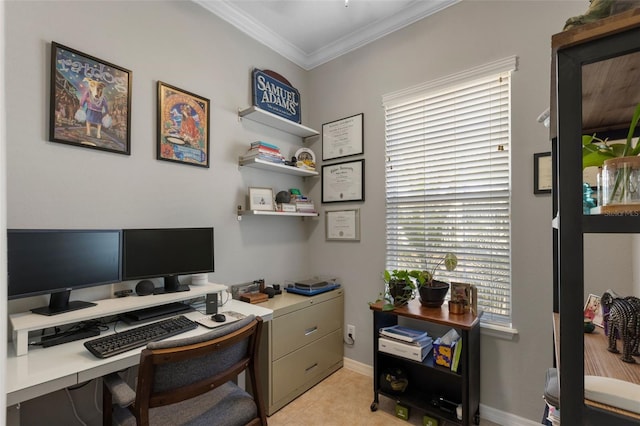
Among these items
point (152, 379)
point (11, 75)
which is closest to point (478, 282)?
point (152, 379)

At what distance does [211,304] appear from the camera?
5.97 ft

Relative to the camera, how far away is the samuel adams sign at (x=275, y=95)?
97.8 inches

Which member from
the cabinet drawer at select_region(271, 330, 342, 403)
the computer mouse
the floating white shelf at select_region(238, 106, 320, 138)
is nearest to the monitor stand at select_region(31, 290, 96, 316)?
the computer mouse

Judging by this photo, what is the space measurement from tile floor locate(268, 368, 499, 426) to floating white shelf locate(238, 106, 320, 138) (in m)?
2.23

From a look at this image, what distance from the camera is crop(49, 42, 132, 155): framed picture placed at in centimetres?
150

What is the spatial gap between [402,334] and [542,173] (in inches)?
53.5

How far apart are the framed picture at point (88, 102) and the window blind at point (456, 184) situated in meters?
1.91

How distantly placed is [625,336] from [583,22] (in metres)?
0.86

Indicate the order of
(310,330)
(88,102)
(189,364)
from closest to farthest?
1. (189,364)
2. (88,102)
3. (310,330)

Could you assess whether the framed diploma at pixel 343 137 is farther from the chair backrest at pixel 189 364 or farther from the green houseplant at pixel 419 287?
the chair backrest at pixel 189 364

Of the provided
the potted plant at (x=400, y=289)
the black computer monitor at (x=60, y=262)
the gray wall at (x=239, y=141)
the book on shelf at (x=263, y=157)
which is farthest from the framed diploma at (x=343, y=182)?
the black computer monitor at (x=60, y=262)

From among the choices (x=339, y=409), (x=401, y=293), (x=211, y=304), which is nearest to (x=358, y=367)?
(x=339, y=409)

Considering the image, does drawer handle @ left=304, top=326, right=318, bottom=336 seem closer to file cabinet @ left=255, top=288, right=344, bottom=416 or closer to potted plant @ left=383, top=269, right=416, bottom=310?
file cabinet @ left=255, top=288, right=344, bottom=416

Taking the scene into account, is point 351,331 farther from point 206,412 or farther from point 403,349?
point 206,412
